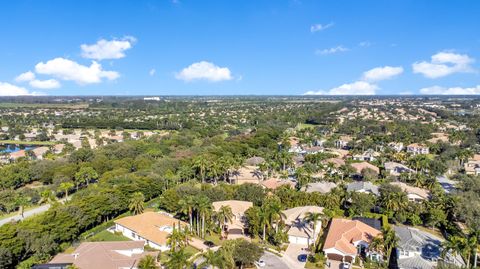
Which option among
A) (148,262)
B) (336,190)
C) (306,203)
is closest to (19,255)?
(148,262)

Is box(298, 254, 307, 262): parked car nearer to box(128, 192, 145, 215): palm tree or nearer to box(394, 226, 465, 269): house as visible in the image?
box(394, 226, 465, 269): house

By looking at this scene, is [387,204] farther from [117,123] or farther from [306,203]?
[117,123]

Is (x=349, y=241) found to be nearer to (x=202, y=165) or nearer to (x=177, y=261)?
(x=177, y=261)

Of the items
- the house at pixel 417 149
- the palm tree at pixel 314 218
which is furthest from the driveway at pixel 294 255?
the house at pixel 417 149

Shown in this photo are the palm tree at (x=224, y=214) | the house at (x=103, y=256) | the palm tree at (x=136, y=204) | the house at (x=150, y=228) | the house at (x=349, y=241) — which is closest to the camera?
the house at (x=103, y=256)

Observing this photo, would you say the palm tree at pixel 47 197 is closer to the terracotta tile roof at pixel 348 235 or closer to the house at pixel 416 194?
the terracotta tile roof at pixel 348 235

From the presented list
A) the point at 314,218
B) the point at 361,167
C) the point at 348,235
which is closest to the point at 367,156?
the point at 361,167

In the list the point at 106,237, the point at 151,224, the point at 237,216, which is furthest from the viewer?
the point at 237,216
